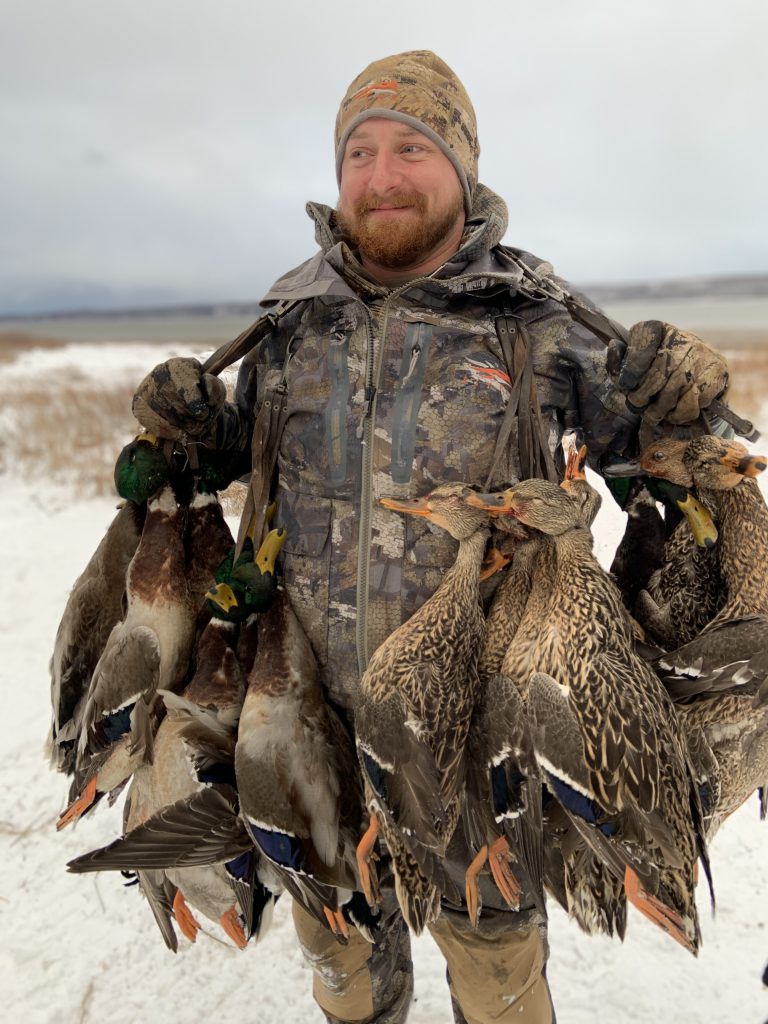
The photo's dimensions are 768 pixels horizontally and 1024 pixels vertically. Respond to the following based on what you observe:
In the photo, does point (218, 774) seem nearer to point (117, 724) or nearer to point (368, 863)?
point (117, 724)

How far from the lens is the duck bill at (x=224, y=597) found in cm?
251

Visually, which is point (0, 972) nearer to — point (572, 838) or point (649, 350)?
point (572, 838)

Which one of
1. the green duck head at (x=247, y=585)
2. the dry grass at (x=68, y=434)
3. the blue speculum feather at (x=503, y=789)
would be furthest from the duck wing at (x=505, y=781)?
the dry grass at (x=68, y=434)

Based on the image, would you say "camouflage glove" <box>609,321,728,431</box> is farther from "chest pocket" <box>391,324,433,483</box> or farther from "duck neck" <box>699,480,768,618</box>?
"chest pocket" <box>391,324,433,483</box>

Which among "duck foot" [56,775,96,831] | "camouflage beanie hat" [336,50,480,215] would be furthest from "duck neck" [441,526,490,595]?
"duck foot" [56,775,96,831]

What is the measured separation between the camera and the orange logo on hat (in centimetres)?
256

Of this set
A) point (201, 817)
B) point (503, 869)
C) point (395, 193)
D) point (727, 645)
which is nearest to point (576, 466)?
point (727, 645)

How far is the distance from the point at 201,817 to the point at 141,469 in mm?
1192

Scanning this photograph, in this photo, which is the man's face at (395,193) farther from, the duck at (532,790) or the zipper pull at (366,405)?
the duck at (532,790)

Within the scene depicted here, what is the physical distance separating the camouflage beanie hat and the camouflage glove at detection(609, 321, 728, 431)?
0.98m

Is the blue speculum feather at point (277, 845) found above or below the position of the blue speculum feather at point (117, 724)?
below

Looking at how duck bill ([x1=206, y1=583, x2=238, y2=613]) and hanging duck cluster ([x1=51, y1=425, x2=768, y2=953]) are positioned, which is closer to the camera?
hanging duck cluster ([x1=51, y1=425, x2=768, y2=953])

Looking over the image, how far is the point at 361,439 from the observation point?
2.49 m

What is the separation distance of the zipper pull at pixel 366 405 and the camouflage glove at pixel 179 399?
51 cm
